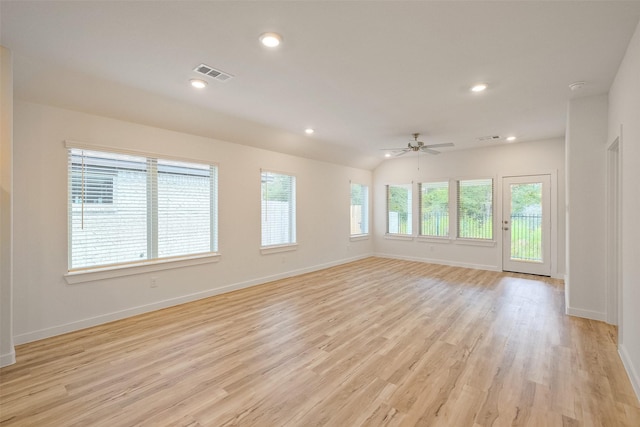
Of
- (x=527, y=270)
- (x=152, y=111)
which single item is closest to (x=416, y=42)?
(x=152, y=111)

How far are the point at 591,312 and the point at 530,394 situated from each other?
2427 mm

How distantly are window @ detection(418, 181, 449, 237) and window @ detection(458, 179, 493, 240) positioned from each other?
32cm

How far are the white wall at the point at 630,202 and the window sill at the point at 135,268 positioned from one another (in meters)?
4.87

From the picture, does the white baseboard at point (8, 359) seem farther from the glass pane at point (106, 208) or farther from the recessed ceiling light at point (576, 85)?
the recessed ceiling light at point (576, 85)

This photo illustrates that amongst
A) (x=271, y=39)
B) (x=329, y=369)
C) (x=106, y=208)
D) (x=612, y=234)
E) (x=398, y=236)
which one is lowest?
(x=329, y=369)

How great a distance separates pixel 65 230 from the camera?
3262 millimetres

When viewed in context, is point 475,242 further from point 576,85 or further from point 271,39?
point 271,39

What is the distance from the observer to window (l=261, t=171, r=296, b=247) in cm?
555

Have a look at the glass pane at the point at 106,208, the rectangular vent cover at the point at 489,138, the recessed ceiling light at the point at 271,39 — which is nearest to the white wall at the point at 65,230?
the glass pane at the point at 106,208

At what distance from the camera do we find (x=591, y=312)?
3641 mm

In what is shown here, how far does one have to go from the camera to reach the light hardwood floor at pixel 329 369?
6.32 feet

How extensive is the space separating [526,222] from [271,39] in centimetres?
639

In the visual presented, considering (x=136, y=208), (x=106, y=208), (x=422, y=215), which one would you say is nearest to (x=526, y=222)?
(x=422, y=215)

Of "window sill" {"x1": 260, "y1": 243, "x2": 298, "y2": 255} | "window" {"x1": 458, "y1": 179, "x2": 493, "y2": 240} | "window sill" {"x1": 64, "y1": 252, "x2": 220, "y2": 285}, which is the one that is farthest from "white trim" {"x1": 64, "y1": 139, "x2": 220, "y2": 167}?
"window" {"x1": 458, "y1": 179, "x2": 493, "y2": 240}
